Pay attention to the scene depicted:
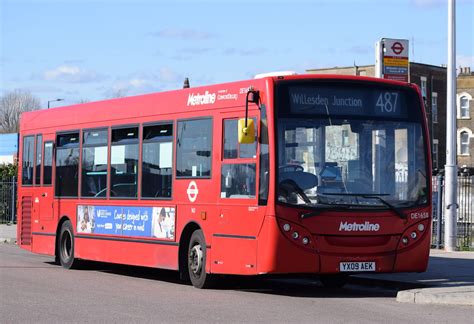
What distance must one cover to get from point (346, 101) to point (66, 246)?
7864mm

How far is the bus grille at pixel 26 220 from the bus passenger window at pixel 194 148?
21.4 feet

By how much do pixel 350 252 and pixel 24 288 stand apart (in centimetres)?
494

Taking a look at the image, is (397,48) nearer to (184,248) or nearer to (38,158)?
(38,158)

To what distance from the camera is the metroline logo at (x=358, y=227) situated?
14570 mm

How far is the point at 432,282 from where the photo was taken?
639 inches

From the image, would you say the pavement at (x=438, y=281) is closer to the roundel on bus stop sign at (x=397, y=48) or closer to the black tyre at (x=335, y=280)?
the black tyre at (x=335, y=280)

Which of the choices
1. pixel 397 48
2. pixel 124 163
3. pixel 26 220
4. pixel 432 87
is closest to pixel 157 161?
pixel 124 163

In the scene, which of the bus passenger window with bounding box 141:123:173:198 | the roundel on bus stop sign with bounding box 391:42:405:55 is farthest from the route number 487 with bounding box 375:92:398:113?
the roundel on bus stop sign with bounding box 391:42:405:55

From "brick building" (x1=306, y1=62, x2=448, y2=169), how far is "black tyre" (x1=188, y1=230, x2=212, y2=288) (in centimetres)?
5442

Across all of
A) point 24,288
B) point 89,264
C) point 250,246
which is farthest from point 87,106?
point 250,246

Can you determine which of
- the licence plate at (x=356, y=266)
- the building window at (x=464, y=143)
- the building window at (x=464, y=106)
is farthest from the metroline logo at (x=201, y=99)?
the building window at (x=464, y=106)

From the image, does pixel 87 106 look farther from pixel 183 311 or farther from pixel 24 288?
pixel 183 311

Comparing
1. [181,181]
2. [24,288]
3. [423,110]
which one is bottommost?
[24,288]

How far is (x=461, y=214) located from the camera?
2656cm
